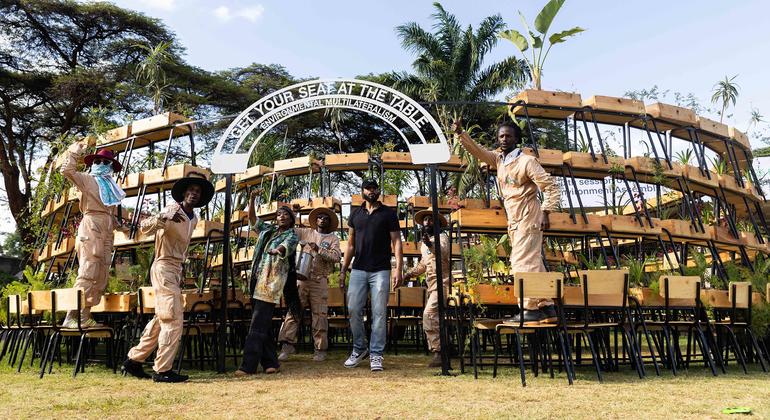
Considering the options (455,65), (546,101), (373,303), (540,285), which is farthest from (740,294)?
(455,65)

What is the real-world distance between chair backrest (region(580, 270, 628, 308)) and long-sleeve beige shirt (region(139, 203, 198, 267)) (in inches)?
144

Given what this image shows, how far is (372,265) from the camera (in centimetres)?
658

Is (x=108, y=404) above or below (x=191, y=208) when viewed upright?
below

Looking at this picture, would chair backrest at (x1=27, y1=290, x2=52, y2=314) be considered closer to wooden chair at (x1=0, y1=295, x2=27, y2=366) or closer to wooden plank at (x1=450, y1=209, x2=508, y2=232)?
wooden chair at (x1=0, y1=295, x2=27, y2=366)

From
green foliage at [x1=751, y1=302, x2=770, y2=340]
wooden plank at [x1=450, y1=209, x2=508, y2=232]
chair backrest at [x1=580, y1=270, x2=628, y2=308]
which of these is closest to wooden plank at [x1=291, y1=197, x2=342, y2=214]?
wooden plank at [x1=450, y1=209, x2=508, y2=232]

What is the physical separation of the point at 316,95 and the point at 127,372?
11.5 feet

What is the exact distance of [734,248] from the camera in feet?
33.0

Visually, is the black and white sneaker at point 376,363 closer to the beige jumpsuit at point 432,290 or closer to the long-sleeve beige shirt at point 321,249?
the beige jumpsuit at point 432,290

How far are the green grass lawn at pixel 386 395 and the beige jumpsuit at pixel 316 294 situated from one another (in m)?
1.14

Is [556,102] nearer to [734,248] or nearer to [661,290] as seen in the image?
[661,290]

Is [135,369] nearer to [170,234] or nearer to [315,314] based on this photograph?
[170,234]

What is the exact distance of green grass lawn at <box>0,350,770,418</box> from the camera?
4.25m

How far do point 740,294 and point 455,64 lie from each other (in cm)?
2238

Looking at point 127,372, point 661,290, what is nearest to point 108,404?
point 127,372
